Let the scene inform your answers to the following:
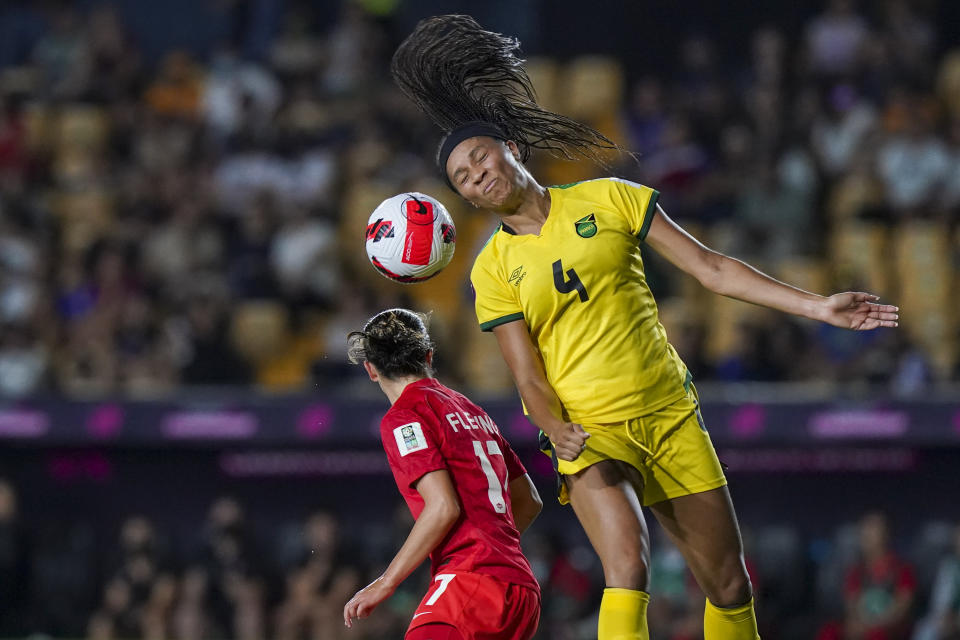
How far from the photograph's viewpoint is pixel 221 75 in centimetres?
1430

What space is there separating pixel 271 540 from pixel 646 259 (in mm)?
3751

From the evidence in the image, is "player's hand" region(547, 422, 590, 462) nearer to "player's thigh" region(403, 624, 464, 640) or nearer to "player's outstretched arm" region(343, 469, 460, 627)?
"player's outstretched arm" region(343, 469, 460, 627)

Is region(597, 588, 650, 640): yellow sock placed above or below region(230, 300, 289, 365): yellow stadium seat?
below

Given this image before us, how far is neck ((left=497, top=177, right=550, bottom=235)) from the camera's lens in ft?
16.7

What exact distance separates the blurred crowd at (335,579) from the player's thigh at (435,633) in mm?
5170

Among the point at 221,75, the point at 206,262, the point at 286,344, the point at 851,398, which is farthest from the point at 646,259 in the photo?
the point at 221,75

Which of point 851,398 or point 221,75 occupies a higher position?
point 221,75

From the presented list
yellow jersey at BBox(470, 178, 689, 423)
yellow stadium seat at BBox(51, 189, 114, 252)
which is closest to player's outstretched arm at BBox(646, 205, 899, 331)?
yellow jersey at BBox(470, 178, 689, 423)

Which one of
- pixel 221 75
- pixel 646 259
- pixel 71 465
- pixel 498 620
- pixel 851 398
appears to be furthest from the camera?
pixel 221 75

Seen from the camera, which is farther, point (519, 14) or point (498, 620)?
point (519, 14)

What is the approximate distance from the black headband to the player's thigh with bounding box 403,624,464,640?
63.9 inches

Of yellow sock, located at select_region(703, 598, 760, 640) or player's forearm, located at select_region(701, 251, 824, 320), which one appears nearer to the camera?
player's forearm, located at select_region(701, 251, 824, 320)

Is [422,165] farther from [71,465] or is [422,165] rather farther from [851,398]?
[851,398]

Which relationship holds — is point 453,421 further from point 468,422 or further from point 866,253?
point 866,253
